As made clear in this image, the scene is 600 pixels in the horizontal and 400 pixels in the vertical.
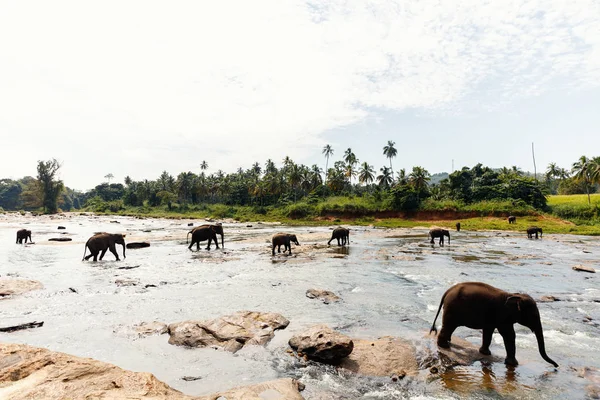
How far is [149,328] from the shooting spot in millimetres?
9828

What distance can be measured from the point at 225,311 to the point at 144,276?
7797mm

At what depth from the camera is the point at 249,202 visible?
358 feet

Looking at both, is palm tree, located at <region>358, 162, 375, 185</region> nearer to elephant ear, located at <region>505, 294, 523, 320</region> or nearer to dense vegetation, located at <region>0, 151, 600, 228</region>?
dense vegetation, located at <region>0, 151, 600, 228</region>

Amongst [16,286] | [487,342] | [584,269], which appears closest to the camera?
[487,342]

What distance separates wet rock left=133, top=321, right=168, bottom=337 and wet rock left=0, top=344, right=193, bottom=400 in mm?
2725

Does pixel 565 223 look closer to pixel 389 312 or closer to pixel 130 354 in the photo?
pixel 389 312

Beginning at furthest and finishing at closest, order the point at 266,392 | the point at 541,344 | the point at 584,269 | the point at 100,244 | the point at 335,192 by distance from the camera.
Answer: the point at 335,192 → the point at 100,244 → the point at 584,269 → the point at 541,344 → the point at 266,392

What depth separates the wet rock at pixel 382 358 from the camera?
7.35m

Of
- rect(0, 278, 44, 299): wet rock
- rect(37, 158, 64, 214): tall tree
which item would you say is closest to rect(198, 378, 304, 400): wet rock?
rect(0, 278, 44, 299): wet rock

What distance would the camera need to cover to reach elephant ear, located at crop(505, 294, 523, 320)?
747cm

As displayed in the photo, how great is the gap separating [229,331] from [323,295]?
16.5ft

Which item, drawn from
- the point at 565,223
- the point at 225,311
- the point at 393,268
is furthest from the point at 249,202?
the point at 225,311

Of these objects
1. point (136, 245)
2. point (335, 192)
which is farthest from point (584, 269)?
point (335, 192)

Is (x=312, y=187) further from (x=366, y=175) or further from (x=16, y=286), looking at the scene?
(x=16, y=286)
